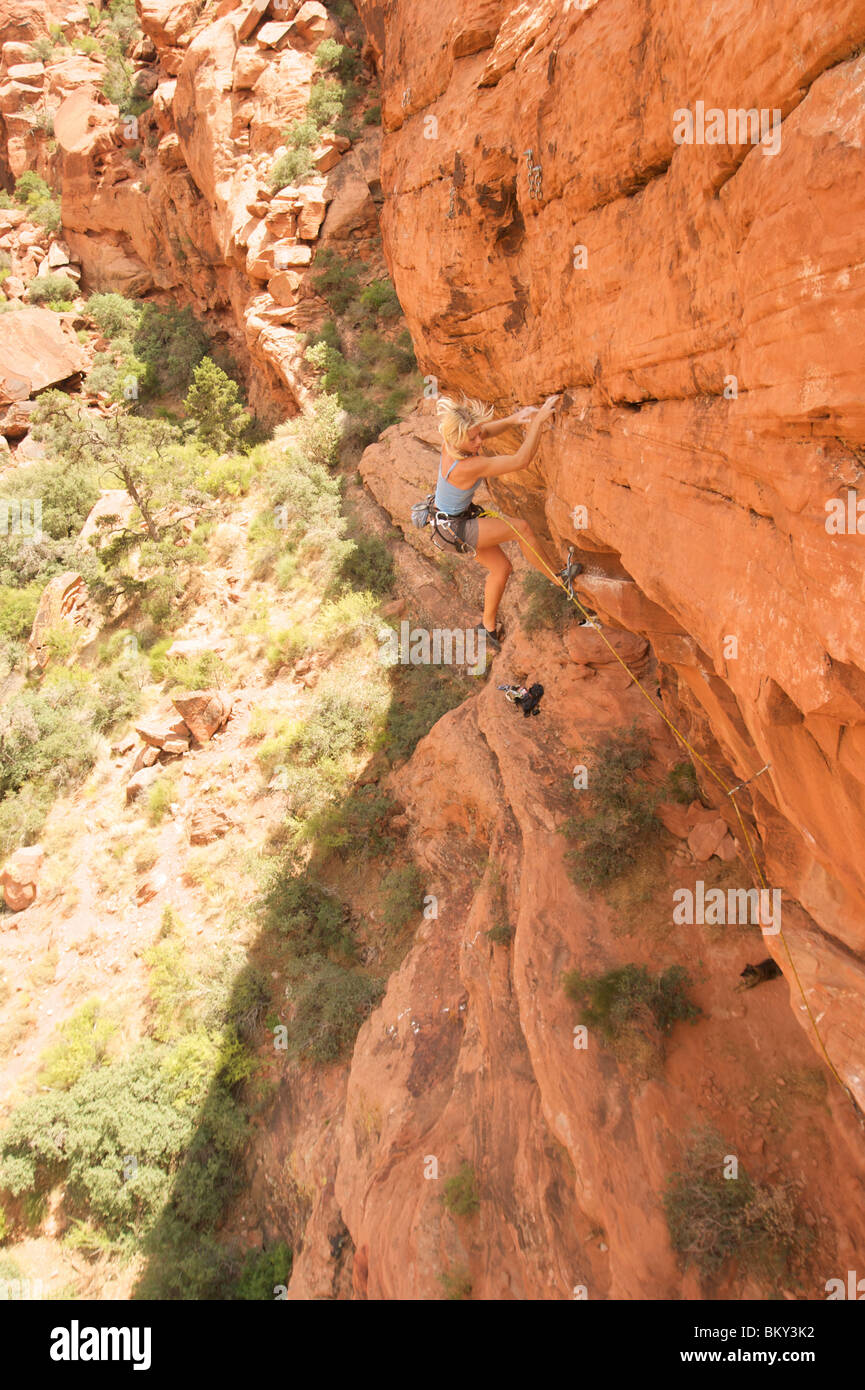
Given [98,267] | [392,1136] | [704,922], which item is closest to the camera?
[704,922]

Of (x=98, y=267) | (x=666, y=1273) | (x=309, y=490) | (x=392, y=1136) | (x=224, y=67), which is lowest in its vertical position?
(x=392, y=1136)

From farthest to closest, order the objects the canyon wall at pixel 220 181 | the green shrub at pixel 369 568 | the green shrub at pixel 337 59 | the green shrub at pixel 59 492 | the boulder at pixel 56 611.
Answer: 1. the green shrub at pixel 59 492
2. the green shrub at pixel 337 59
3. the canyon wall at pixel 220 181
4. the boulder at pixel 56 611
5. the green shrub at pixel 369 568

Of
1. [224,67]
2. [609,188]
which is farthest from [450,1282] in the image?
[224,67]

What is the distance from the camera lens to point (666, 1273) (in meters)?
3.95

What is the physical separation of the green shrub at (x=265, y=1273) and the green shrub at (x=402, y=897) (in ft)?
12.2

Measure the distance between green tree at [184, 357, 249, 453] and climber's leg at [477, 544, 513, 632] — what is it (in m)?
15.5

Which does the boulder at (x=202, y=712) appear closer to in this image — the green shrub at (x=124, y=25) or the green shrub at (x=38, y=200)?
the green shrub at (x=38, y=200)

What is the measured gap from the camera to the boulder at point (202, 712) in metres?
13.5

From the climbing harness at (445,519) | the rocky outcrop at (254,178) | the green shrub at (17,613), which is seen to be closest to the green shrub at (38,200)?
the rocky outcrop at (254,178)

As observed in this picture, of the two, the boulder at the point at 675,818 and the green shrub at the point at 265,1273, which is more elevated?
the boulder at the point at 675,818

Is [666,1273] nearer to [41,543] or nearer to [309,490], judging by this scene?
[309,490]

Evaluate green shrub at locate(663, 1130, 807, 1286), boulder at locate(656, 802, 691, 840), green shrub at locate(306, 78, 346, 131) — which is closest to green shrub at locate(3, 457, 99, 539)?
green shrub at locate(306, 78, 346, 131)

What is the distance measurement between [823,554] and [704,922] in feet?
12.4

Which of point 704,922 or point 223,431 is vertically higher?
point 223,431
